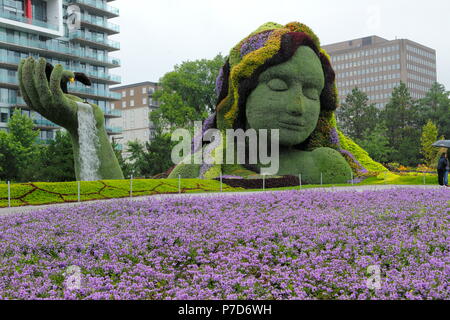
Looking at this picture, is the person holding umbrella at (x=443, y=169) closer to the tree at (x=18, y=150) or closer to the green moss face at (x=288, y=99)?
the green moss face at (x=288, y=99)

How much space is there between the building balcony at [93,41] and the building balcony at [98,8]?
344 centimetres

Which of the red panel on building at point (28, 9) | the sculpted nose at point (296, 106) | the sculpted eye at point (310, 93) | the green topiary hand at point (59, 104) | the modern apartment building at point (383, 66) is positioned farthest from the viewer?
the modern apartment building at point (383, 66)

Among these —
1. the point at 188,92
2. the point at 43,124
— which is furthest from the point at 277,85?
the point at 43,124

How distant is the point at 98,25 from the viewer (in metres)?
62.3

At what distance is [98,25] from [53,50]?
29.4ft

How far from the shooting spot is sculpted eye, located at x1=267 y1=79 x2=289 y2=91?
21484mm

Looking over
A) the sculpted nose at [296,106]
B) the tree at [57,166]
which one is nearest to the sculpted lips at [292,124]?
the sculpted nose at [296,106]

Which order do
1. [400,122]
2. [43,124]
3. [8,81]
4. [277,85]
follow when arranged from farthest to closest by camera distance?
[400,122]
[43,124]
[8,81]
[277,85]

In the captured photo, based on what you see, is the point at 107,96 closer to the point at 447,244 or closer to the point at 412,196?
the point at 412,196

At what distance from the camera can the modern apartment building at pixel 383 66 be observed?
4665 inches

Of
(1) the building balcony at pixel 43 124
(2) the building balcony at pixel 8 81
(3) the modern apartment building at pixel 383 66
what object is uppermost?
(3) the modern apartment building at pixel 383 66

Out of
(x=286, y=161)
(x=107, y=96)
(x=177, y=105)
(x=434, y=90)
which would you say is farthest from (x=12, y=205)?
(x=434, y=90)

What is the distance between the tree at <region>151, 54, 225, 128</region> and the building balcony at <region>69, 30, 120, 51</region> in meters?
18.3

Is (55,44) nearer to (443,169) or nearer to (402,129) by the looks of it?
(402,129)
